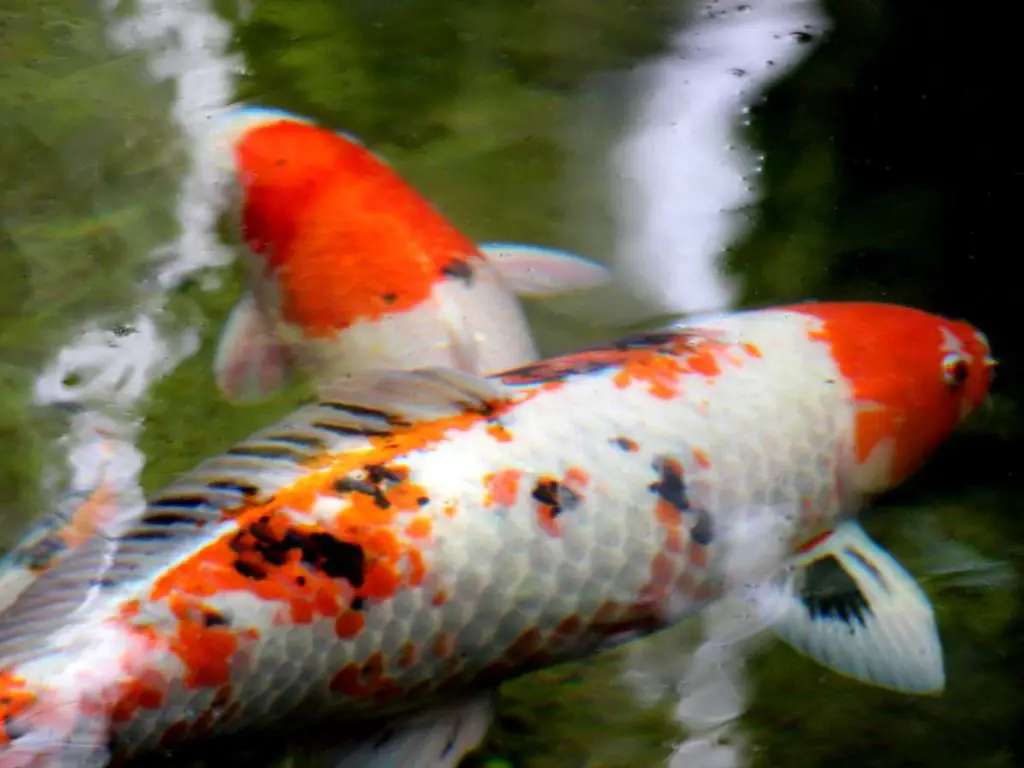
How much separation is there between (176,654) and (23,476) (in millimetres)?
904

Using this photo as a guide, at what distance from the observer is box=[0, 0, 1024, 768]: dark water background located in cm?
170

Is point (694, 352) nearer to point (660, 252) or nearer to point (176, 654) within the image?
point (660, 252)

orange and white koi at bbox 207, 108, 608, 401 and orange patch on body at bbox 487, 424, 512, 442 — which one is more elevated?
orange and white koi at bbox 207, 108, 608, 401

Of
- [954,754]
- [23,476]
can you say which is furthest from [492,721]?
[23,476]

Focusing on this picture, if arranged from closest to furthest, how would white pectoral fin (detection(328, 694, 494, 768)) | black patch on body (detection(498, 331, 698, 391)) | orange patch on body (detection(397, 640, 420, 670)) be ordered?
orange patch on body (detection(397, 640, 420, 670))
white pectoral fin (detection(328, 694, 494, 768))
black patch on body (detection(498, 331, 698, 391))

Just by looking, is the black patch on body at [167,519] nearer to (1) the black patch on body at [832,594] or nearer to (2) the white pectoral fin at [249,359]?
(2) the white pectoral fin at [249,359]

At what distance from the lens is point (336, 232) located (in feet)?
6.23

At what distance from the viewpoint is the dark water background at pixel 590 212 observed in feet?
5.57

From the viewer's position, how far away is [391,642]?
1.35 meters

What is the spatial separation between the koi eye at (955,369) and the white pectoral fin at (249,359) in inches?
45.3

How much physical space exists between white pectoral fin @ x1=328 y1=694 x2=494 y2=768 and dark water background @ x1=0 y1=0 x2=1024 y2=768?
0.21 meters

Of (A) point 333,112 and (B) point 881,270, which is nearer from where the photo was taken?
(B) point 881,270

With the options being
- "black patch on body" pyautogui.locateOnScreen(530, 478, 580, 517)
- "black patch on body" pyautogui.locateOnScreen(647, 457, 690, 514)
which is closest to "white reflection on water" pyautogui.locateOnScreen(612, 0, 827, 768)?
"black patch on body" pyautogui.locateOnScreen(647, 457, 690, 514)

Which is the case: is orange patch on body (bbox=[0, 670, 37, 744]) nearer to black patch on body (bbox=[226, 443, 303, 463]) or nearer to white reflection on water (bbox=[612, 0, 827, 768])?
black patch on body (bbox=[226, 443, 303, 463])
